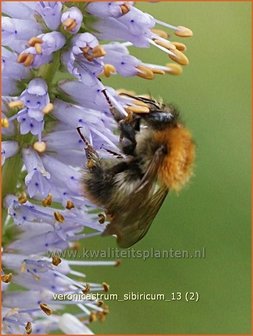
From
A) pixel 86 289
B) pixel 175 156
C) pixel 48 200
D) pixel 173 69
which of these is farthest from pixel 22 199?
pixel 173 69

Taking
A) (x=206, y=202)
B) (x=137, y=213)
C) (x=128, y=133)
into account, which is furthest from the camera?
(x=206, y=202)

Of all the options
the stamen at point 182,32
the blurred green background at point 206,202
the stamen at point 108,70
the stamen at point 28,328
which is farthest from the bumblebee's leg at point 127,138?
the blurred green background at point 206,202

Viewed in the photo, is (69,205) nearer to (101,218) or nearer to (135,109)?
(101,218)

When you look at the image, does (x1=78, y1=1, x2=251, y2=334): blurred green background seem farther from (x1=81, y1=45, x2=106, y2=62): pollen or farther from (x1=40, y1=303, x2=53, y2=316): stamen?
(x1=81, y1=45, x2=106, y2=62): pollen

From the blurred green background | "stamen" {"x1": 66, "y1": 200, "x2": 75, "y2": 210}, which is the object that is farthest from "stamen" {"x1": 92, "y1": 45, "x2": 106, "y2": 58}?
the blurred green background

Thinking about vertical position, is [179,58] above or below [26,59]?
above

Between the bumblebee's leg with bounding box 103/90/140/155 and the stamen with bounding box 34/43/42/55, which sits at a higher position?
the stamen with bounding box 34/43/42/55
